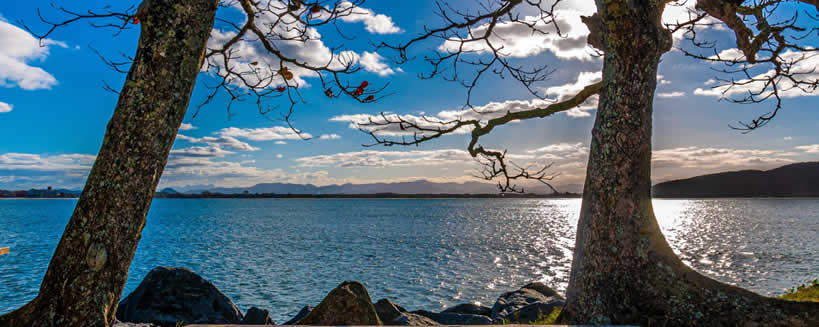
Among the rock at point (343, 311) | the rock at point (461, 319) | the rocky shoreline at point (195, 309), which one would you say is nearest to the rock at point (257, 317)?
the rocky shoreline at point (195, 309)

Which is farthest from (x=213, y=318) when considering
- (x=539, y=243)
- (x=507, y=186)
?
(x=539, y=243)

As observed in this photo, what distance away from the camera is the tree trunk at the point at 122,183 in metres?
4.11

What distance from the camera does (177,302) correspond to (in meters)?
11.9

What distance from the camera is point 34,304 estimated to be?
4211 millimetres

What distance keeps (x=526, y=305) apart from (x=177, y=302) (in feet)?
29.3

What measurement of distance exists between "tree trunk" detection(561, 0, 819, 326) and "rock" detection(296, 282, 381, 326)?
3.43 meters

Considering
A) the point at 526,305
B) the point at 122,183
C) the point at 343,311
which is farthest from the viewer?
the point at 526,305

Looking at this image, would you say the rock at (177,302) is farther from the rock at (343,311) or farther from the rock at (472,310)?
the rock at (472,310)

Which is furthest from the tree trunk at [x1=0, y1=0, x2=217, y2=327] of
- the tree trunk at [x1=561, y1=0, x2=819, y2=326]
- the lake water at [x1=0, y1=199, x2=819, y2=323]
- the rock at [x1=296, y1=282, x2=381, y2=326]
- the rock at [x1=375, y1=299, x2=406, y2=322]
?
the lake water at [x1=0, y1=199, x2=819, y2=323]

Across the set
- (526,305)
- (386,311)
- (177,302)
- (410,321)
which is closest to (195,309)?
(177,302)

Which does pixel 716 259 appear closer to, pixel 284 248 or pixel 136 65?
pixel 284 248

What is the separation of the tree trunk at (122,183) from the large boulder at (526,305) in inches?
339

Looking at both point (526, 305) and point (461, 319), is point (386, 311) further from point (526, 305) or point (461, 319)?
point (526, 305)

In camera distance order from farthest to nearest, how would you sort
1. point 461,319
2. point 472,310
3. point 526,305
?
point 472,310 < point 526,305 < point 461,319
